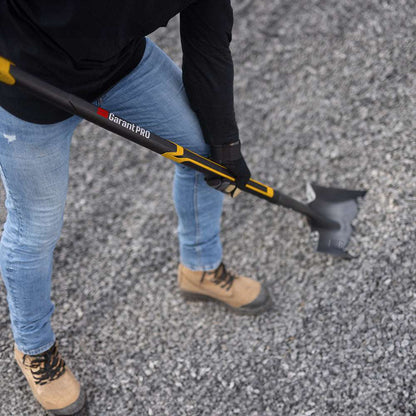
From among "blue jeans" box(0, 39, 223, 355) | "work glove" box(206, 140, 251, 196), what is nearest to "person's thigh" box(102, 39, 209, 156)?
"blue jeans" box(0, 39, 223, 355)

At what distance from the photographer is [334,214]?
2992 millimetres

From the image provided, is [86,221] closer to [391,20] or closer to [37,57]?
Answer: [37,57]

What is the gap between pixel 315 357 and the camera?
251 centimetres

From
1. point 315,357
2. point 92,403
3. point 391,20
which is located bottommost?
point 92,403

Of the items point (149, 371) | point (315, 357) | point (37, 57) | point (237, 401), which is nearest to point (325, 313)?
point (315, 357)

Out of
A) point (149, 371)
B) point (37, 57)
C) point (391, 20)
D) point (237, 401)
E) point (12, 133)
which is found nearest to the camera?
point (37, 57)

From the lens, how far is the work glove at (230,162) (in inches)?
84.0

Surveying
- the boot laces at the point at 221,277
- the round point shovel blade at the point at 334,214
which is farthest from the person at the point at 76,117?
the round point shovel blade at the point at 334,214

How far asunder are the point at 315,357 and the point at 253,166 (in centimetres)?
142

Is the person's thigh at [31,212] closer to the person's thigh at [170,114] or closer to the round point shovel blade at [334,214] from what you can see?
the person's thigh at [170,114]

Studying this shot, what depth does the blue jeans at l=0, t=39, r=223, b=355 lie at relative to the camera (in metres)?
1.73

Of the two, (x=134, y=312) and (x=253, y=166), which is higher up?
(x=253, y=166)

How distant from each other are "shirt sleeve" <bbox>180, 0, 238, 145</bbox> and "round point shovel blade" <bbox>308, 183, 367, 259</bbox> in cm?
106

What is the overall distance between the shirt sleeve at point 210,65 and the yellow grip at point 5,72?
0.65 meters
